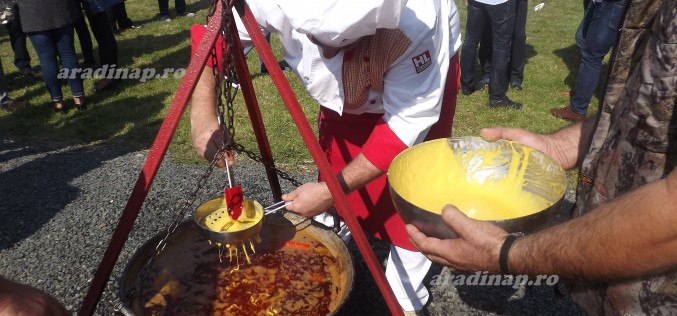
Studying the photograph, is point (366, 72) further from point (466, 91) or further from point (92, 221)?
point (466, 91)

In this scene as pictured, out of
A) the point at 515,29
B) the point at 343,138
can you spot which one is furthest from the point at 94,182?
the point at 515,29

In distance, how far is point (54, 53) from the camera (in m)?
5.17

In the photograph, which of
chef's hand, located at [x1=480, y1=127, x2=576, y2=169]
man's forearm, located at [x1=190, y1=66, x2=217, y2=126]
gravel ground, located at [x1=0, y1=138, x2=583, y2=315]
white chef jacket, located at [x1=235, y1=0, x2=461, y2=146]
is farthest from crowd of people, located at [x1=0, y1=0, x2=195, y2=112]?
chef's hand, located at [x1=480, y1=127, x2=576, y2=169]

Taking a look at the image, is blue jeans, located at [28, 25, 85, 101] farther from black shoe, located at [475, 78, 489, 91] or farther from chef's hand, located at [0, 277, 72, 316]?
chef's hand, located at [0, 277, 72, 316]

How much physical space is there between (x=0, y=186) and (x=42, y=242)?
3.25 feet

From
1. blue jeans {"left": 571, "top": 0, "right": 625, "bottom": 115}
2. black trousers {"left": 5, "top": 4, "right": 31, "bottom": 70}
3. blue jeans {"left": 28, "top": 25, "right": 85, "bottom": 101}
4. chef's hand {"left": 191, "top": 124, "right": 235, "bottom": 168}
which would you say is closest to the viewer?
chef's hand {"left": 191, "top": 124, "right": 235, "bottom": 168}

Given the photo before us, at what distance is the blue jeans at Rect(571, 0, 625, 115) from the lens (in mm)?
4609

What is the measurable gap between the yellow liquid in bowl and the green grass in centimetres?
246

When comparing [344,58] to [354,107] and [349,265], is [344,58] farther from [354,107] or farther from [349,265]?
[349,265]

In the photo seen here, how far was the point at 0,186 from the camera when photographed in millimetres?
3951

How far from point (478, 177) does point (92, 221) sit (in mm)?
2706

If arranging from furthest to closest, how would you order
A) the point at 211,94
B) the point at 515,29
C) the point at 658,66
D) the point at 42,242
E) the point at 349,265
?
the point at 515,29 < the point at 42,242 < the point at 211,94 < the point at 349,265 < the point at 658,66

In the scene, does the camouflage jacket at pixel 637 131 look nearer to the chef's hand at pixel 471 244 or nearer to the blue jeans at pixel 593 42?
the chef's hand at pixel 471 244

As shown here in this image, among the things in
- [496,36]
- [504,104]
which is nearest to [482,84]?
[504,104]
